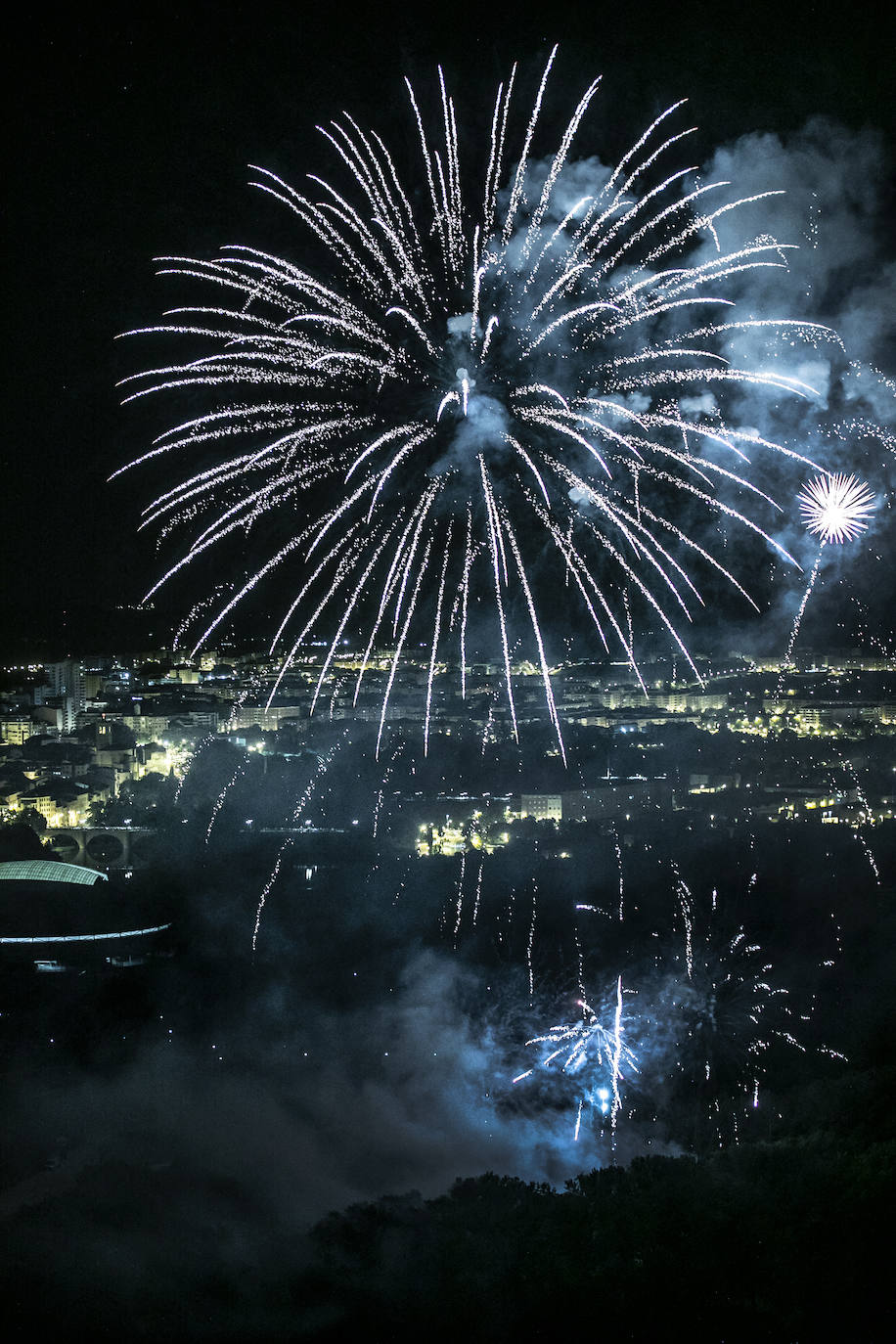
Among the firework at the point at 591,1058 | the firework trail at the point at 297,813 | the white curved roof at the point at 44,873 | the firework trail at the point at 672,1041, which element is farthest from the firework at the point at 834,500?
the white curved roof at the point at 44,873

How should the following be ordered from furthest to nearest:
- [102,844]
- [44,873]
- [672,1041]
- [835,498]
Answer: [102,844]
[44,873]
[835,498]
[672,1041]

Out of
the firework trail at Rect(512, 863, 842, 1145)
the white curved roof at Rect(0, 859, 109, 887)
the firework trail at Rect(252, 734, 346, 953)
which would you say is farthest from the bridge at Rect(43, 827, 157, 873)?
the firework trail at Rect(512, 863, 842, 1145)

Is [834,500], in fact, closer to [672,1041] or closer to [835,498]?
[835,498]

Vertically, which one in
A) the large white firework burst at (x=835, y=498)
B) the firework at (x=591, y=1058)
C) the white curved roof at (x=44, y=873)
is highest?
the large white firework burst at (x=835, y=498)

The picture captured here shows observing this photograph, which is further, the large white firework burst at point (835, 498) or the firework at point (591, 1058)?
the large white firework burst at point (835, 498)

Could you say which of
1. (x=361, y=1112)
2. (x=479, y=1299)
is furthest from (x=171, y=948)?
(x=479, y=1299)

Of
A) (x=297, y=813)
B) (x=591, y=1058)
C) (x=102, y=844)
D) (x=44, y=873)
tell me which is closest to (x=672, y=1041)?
(x=591, y=1058)

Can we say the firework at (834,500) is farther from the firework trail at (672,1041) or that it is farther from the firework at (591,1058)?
the firework at (591,1058)

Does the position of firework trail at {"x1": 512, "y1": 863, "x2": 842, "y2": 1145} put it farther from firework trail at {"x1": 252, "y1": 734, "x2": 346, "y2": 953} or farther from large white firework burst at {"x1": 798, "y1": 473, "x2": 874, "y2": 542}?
large white firework burst at {"x1": 798, "y1": 473, "x2": 874, "y2": 542}
